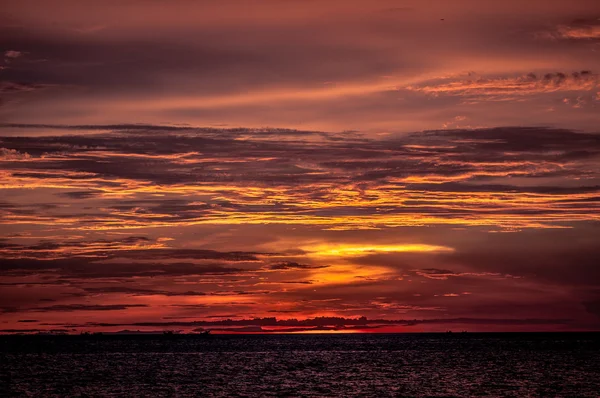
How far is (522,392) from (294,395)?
24605 millimetres

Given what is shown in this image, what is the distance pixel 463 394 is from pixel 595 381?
2484cm

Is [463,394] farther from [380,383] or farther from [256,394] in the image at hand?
[256,394]

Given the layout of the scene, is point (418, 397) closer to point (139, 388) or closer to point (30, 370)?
point (139, 388)

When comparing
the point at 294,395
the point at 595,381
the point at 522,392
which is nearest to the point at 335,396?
the point at 294,395

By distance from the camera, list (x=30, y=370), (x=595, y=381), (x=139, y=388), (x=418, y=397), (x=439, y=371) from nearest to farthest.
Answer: (x=418, y=397) < (x=139, y=388) < (x=595, y=381) < (x=439, y=371) < (x=30, y=370)

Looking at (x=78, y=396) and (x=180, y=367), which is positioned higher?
(x=78, y=396)

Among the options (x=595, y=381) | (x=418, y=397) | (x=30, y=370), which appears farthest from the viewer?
(x=30, y=370)

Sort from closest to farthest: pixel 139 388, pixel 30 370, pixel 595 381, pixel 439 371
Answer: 1. pixel 139 388
2. pixel 595 381
3. pixel 439 371
4. pixel 30 370

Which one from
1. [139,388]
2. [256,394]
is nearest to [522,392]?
[256,394]

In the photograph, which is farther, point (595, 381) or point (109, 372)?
point (109, 372)

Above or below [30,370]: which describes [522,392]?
above

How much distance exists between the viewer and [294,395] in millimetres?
85312

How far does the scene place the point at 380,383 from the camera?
3922 inches

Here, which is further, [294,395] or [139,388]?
[139,388]
